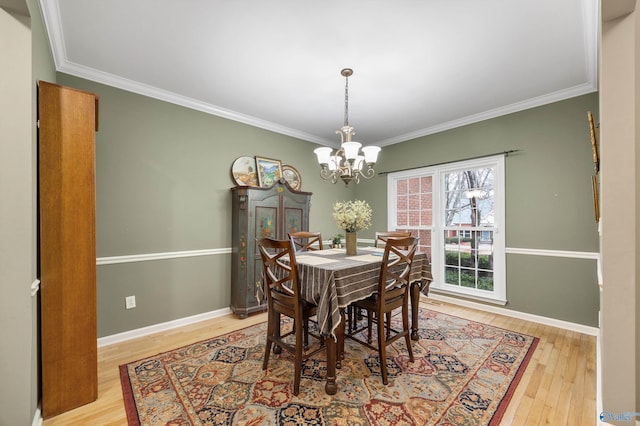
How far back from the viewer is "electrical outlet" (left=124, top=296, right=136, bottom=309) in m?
2.79

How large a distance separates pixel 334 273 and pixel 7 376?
1.85 metres

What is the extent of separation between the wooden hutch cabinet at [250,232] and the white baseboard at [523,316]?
267cm

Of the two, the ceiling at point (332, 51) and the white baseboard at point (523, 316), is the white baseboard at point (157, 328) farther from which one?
the white baseboard at point (523, 316)

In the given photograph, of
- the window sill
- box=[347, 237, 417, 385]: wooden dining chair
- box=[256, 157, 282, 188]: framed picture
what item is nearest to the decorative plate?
box=[256, 157, 282, 188]: framed picture

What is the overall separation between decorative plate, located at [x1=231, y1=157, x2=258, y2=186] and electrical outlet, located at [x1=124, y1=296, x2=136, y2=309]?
70.1 inches

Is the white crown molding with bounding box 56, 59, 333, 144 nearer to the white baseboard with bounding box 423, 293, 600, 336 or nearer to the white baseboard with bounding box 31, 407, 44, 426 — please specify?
the white baseboard with bounding box 31, 407, 44, 426

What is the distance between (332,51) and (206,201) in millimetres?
2273

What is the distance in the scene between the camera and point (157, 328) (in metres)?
2.97

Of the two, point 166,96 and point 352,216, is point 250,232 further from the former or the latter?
point 166,96

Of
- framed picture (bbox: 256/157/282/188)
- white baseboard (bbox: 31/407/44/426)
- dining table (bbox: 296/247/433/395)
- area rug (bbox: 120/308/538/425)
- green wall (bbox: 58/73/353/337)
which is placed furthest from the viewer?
framed picture (bbox: 256/157/282/188)

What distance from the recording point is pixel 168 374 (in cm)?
213

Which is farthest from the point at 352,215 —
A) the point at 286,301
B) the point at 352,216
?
the point at 286,301

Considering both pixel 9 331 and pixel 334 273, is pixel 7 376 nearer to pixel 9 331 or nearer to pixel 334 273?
pixel 9 331

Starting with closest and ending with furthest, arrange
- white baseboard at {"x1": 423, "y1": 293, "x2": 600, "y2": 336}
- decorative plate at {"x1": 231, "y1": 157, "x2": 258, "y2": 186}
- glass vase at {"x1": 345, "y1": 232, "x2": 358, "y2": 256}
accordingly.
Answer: glass vase at {"x1": 345, "y1": 232, "x2": 358, "y2": 256}, white baseboard at {"x1": 423, "y1": 293, "x2": 600, "y2": 336}, decorative plate at {"x1": 231, "y1": 157, "x2": 258, "y2": 186}
